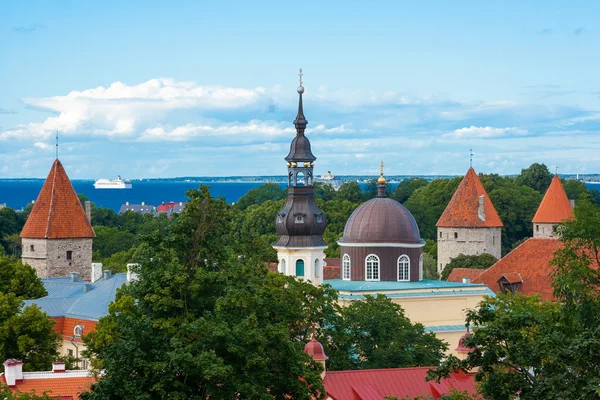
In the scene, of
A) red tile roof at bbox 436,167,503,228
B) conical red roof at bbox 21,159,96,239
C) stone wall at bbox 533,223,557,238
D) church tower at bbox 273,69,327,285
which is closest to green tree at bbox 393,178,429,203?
stone wall at bbox 533,223,557,238

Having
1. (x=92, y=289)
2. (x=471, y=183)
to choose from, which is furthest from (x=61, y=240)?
(x=471, y=183)

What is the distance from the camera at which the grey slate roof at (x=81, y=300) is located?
2301 inches

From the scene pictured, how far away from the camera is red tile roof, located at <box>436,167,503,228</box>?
9456cm

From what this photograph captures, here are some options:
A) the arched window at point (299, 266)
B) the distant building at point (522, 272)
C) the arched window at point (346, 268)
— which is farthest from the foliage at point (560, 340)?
the distant building at point (522, 272)

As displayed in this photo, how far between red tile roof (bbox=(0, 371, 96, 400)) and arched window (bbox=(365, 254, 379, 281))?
75.4 feet

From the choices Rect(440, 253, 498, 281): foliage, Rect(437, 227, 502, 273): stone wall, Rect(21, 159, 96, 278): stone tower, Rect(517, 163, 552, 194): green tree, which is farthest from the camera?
Rect(517, 163, 552, 194): green tree

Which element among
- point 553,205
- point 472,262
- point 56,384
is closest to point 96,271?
point 472,262

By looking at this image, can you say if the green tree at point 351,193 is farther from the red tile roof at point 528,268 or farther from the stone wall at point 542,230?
the red tile roof at point 528,268

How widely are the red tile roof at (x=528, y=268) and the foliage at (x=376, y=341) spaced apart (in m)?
29.7

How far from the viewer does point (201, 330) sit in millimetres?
28078

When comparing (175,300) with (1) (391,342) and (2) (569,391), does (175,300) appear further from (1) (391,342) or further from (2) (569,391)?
(1) (391,342)

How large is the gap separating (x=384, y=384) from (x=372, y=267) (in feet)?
71.1

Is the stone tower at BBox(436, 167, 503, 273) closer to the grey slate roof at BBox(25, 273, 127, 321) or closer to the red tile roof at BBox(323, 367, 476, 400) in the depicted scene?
the grey slate roof at BBox(25, 273, 127, 321)

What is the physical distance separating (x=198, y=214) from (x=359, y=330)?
56.4 feet
